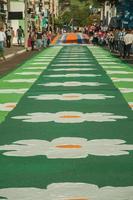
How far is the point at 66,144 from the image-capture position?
909 centimetres

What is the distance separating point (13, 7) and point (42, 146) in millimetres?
66690

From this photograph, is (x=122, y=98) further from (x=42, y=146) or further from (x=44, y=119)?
(x=42, y=146)

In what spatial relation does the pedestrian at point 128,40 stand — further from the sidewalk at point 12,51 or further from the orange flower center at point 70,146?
the orange flower center at point 70,146

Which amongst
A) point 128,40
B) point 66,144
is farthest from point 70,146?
point 128,40

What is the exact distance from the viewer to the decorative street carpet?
6730 mm

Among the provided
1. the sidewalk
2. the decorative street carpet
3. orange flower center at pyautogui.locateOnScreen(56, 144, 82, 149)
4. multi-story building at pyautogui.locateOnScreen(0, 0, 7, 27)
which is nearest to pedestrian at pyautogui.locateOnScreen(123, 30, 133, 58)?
the sidewalk

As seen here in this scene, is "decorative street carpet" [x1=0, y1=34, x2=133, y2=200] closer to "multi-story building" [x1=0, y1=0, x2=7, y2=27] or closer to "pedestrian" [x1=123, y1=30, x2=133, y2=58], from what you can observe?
"pedestrian" [x1=123, y1=30, x2=133, y2=58]

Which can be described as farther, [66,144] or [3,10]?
[3,10]

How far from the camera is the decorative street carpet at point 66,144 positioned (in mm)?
6730

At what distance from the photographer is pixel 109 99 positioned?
14.8 metres

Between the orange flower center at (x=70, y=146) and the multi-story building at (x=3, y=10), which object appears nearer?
the orange flower center at (x=70, y=146)

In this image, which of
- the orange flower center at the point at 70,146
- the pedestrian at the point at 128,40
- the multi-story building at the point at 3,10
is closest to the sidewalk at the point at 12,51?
the pedestrian at the point at 128,40

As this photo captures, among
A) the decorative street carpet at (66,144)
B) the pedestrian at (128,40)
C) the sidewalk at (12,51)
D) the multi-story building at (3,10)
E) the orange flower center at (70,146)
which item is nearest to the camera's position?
the decorative street carpet at (66,144)

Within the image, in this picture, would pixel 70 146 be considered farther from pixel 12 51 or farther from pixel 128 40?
pixel 12 51
